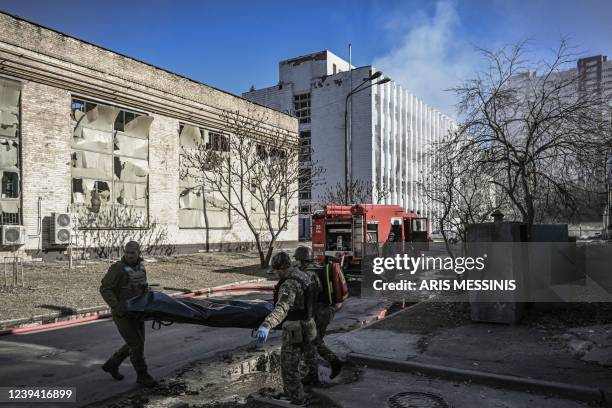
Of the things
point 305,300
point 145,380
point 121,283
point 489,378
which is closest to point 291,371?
point 305,300

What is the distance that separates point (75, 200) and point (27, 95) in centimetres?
420

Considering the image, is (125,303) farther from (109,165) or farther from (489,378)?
(109,165)

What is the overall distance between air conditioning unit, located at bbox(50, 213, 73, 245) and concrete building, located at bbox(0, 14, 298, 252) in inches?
2.3

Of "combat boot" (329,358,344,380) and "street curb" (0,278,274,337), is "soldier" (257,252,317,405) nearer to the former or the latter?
"combat boot" (329,358,344,380)

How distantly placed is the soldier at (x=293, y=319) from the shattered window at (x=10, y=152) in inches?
576

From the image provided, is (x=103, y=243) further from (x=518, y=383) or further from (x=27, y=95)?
(x=518, y=383)

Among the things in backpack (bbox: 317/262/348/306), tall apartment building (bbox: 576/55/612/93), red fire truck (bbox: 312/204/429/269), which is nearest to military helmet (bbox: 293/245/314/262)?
backpack (bbox: 317/262/348/306)

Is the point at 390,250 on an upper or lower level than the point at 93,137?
lower

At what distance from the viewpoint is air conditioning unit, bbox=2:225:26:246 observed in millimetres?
14758

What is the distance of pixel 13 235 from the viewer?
14.9m

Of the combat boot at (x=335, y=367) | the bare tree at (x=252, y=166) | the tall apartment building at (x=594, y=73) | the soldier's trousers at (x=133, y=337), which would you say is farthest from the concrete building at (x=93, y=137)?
the tall apartment building at (x=594, y=73)

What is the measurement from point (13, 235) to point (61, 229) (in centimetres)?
157

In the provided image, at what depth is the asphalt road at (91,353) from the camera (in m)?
5.70

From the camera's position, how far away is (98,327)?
9.41 metres
